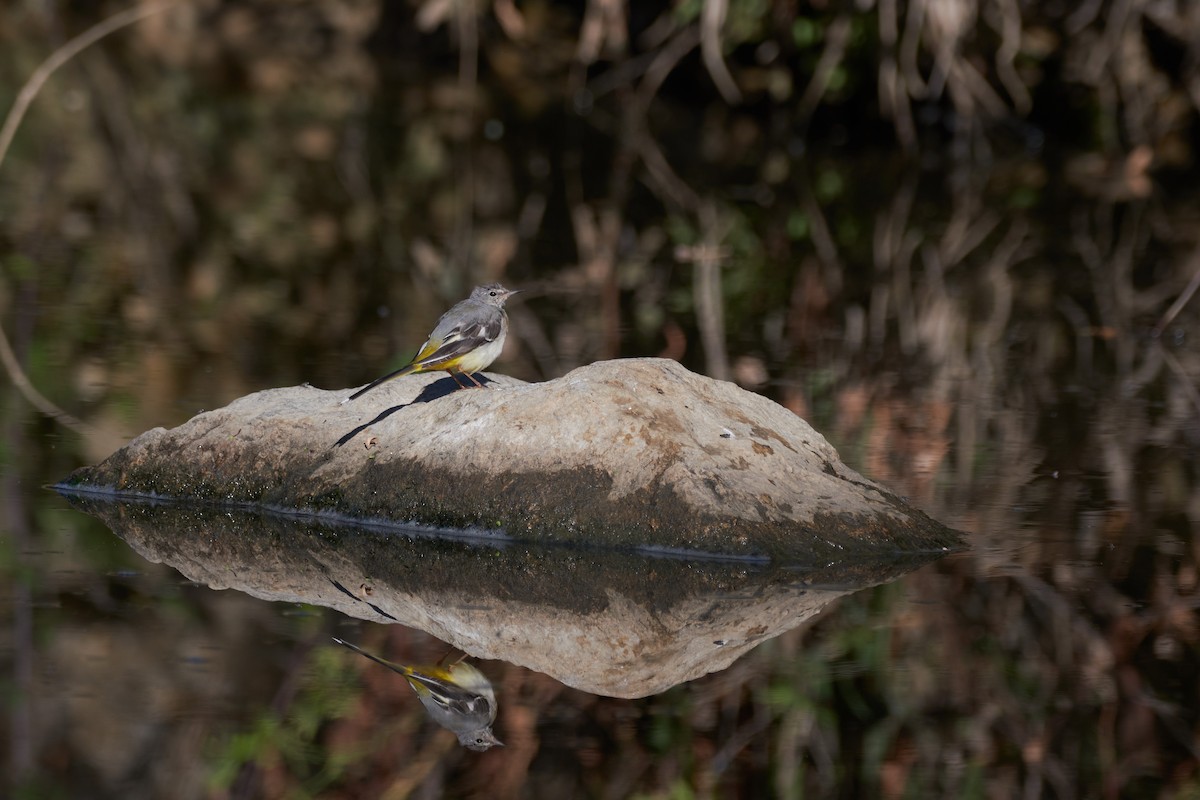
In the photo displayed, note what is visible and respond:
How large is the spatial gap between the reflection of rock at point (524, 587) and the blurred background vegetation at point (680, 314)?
124 mm

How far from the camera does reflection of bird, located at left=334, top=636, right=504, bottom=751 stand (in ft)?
13.1

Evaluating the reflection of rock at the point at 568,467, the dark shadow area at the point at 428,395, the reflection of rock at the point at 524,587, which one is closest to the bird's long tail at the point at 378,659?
the reflection of rock at the point at 524,587

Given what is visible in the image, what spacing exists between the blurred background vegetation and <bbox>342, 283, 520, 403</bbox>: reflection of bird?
1.11 metres

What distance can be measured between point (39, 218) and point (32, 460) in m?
5.26

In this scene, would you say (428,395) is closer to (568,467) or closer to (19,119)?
(568,467)

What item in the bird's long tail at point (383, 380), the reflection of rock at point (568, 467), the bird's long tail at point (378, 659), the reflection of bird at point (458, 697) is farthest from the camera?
the bird's long tail at point (383, 380)

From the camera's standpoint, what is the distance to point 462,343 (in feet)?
18.8

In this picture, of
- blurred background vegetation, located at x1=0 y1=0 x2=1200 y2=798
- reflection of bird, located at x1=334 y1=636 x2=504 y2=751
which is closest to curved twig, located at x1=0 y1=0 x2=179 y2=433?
blurred background vegetation, located at x1=0 y1=0 x2=1200 y2=798

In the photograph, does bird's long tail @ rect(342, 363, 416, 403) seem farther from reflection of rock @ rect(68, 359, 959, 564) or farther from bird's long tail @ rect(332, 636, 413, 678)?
bird's long tail @ rect(332, 636, 413, 678)

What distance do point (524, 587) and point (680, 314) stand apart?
441 centimetres

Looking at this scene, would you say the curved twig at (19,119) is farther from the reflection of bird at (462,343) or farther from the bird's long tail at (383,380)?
the reflection of bird at (462,343)

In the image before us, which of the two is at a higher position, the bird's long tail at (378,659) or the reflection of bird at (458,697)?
the bird's long tail at (378,659)

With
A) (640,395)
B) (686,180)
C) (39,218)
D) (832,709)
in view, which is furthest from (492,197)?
(832,709)

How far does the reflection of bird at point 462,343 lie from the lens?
569 centimetres
